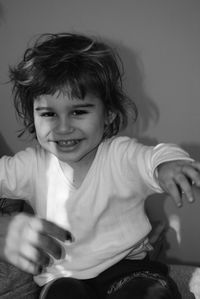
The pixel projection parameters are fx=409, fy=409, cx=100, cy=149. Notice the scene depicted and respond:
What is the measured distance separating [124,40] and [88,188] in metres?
0.48

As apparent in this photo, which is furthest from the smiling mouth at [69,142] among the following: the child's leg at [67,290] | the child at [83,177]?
the child's leg at [67,290]

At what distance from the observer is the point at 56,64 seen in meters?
0.76

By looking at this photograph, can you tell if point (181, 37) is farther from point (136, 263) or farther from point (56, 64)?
point (136, 263)

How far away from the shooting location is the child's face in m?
0.73

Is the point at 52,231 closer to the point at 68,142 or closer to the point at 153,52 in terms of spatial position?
the point at 68,142

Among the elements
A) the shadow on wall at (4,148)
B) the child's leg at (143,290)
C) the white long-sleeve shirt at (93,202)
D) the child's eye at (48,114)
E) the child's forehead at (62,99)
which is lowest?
the shadow on wall at (4,148)

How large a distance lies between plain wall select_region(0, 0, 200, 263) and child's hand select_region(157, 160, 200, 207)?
1.80 feet

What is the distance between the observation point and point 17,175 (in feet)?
2.67

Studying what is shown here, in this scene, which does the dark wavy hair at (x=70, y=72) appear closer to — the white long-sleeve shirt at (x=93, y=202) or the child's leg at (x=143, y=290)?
the white long-sleeve shirt at (x=93, y=202)

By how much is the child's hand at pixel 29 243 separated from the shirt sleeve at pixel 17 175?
10 centimetres

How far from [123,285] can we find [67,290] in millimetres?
99

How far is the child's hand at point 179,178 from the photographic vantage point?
1.71 ft

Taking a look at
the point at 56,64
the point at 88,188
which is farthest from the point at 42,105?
the point at 88,188

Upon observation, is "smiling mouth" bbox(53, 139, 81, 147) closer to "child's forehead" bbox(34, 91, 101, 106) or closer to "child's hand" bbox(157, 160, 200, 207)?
"child's forehead" bbox(34, 91, 101, 106)
